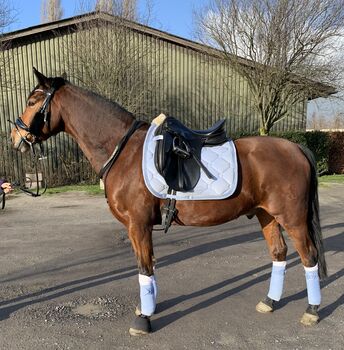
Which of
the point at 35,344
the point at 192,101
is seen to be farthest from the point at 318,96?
the point at 35,344

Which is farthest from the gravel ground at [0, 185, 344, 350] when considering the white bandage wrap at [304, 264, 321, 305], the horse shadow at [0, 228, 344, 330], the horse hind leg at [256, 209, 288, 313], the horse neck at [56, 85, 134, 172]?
the horse neck at [56, 85, 134, 172]

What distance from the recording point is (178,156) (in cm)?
314

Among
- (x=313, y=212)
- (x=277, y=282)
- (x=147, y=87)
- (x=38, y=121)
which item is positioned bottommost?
(x=277, y=282)

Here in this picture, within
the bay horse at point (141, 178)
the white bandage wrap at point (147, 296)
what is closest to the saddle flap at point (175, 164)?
the bay horse at point (141, 178)

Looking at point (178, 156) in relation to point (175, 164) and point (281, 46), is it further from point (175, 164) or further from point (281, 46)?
point (281, 46)

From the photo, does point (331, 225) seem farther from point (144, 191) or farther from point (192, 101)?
point (192, 101)

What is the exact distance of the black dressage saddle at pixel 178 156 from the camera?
3.04 m

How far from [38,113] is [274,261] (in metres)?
2.74

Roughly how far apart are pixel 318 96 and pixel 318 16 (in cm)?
303

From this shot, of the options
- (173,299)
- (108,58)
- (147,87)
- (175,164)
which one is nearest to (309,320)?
(173,299)

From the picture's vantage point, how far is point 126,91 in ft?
42.7

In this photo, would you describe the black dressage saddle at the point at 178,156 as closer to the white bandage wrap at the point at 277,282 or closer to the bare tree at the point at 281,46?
the white bandage wrap at the point at 277,282

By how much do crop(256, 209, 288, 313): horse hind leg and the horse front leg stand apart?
3.75 feet

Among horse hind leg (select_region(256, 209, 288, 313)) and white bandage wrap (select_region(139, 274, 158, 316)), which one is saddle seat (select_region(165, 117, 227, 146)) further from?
white bandage wrap (select_region(139, 274, 158, 316))
